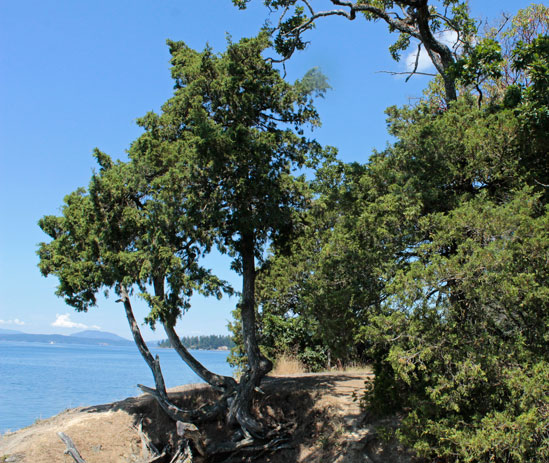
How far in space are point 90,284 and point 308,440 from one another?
22.6 ft

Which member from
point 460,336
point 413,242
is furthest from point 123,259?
point 460,336

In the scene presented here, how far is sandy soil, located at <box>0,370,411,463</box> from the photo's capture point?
31.0 feet

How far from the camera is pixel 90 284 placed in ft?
37.8

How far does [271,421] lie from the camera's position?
38.1 ft

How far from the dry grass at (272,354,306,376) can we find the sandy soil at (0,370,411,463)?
4254mm

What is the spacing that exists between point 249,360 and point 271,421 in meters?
1.77

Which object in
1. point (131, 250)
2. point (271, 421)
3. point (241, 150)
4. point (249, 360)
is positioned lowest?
point (271, 421)

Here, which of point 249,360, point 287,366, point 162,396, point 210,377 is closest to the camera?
point 249,360

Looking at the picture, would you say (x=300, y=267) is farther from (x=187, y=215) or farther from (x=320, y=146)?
(x=187, y=215)

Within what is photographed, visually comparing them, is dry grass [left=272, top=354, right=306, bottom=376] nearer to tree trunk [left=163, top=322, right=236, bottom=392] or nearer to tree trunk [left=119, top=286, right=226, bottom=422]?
tree trunk [left=163, top=322, right=236, bottom=392]

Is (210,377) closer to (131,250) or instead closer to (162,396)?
(162,396)

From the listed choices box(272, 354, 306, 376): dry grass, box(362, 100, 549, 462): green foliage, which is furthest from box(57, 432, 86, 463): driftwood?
box(272, 354, 306, 376): dry grass

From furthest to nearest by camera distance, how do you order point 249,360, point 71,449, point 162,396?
point 162,396 → point 249,360 → point 71,449

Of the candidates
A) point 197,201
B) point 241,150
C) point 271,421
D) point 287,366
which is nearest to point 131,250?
point 197,201
